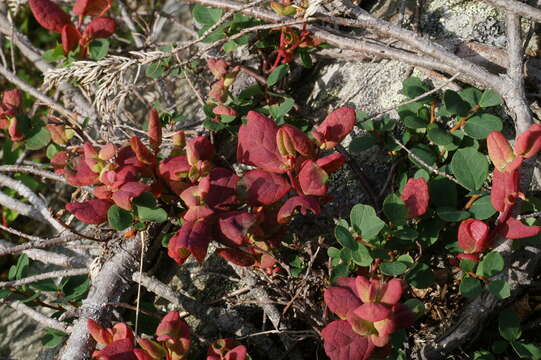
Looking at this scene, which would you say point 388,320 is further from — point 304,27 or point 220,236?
point 304,27

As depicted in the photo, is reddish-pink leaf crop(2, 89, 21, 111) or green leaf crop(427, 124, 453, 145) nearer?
green leaf crop(427, 124, 453, 145)

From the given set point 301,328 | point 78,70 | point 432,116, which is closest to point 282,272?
point 301,328

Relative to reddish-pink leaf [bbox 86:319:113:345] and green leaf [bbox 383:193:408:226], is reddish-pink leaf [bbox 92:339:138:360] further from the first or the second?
green leaf [bbox 383:193:408:226]

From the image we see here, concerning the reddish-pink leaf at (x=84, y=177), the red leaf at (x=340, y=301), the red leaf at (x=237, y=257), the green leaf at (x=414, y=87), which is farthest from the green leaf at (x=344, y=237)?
the reddish-pink leaf at (x=84, y=177)

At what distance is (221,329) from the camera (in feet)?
4.94

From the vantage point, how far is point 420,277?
4.29 ft

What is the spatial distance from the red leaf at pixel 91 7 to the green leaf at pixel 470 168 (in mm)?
1228

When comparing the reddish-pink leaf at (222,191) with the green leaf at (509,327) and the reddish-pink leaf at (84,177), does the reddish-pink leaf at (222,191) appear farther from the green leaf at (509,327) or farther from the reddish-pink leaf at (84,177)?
the green leaf at (509,327)

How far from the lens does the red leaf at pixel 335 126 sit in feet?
4.12

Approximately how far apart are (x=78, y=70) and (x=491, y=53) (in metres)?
1.18

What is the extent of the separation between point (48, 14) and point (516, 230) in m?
1.51

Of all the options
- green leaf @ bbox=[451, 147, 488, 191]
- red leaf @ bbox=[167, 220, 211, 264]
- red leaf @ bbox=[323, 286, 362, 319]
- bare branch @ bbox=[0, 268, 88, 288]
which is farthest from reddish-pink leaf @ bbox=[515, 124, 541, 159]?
bare branch @ bbox=[0, 268, 88, 288]

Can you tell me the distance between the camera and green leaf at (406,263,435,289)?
1303 millimetres

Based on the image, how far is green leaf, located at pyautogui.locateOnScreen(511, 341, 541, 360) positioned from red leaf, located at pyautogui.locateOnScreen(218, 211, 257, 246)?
2.39ft
